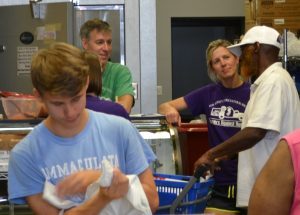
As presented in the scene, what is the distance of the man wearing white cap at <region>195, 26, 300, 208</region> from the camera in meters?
2.87

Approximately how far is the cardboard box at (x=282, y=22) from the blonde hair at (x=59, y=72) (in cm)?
435

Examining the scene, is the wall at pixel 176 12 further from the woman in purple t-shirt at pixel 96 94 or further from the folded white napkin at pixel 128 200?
the folded white napkin at pixel 128 200

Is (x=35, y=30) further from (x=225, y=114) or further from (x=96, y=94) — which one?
(x=96, y=94)

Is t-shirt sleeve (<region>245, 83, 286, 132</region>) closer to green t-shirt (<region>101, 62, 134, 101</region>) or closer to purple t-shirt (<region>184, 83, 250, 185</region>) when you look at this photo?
purple t-shirt (<region>184, 83, 250, 185</region>)

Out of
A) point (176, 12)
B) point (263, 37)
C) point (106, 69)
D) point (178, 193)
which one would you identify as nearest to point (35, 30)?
point (106, 69)

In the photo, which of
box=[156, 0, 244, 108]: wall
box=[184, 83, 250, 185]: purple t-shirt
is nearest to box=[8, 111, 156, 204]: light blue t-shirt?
box=[184, 83, 250, 185]: purple t-shirt

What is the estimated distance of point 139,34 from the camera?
472 cm

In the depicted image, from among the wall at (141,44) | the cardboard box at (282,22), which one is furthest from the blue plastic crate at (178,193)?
the cardboard box at (282,22)

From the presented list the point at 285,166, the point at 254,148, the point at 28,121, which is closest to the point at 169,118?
the point at 254,148

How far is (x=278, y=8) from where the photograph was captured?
5.74m

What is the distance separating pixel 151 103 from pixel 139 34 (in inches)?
24.4

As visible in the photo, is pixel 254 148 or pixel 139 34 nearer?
pixel 254 148

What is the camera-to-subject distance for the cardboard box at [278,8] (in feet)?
18.8

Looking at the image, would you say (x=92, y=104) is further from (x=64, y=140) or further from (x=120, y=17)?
(x=120, y=17)
